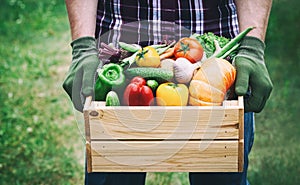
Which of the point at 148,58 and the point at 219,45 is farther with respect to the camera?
the point at 219,45

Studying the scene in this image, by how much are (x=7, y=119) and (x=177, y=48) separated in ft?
10.1

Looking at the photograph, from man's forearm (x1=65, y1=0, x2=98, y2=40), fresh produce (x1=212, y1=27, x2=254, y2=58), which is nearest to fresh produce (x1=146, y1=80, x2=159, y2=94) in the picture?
fresh produce (x1=212, y1=27, x2=254, y2=58)

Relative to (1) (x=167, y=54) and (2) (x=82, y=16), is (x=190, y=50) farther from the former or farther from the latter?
(2) (x=82, y=16)

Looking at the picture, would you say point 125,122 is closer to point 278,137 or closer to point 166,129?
point 166,129

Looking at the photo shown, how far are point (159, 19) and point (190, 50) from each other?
1.38 ft

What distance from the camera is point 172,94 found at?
6.42ft

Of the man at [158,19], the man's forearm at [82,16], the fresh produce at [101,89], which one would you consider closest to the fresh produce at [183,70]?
the fresh produce at [101,89]

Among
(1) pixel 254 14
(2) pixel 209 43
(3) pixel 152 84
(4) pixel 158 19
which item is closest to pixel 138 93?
(3) pixel 152 84

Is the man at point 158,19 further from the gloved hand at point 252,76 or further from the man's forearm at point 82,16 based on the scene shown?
the gloved hand at point 252,76

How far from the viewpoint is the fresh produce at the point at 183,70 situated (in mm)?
2039

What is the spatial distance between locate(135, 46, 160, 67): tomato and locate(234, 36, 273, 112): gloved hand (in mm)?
269

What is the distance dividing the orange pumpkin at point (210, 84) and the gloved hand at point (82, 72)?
34cm

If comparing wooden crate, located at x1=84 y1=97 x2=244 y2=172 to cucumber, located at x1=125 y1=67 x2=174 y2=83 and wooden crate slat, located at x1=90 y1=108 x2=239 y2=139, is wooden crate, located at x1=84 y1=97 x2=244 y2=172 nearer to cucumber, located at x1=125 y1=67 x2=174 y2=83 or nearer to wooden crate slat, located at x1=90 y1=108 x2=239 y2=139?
wooden crate slat, located at x1=90 y1=108 x2=239 y2=139

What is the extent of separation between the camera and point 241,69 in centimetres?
211
